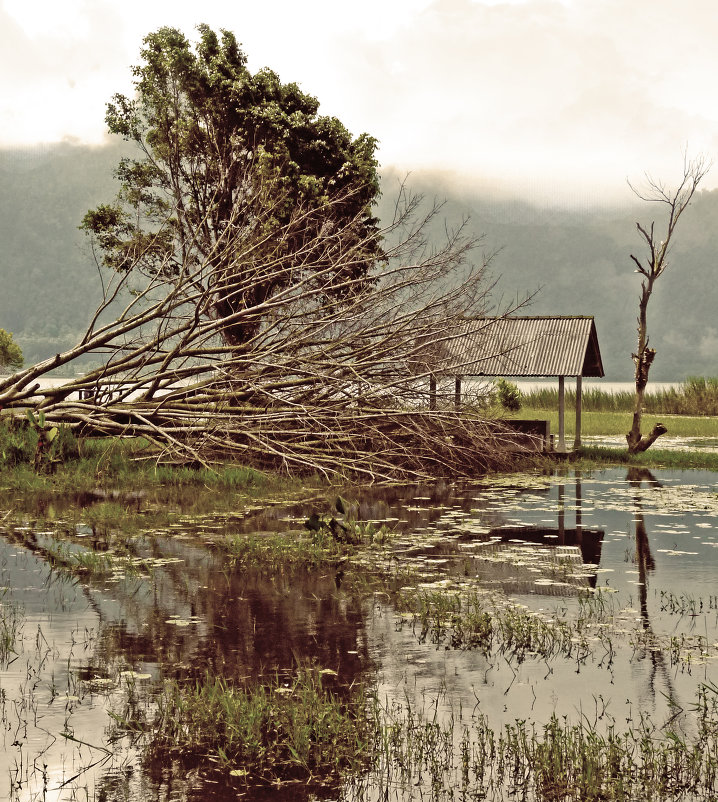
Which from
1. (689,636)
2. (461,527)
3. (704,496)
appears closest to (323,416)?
(461,527)

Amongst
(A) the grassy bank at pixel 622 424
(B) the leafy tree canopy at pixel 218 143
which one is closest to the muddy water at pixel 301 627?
(B) the leafy tree canopy at pixel 218 143

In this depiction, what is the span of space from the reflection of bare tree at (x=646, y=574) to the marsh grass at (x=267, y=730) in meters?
2.13

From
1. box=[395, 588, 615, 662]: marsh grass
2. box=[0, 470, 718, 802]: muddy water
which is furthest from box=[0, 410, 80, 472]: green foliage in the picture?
box=[395, 588, 615, 662]: marsh grass

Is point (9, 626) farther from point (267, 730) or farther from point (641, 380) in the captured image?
point (641, 380)

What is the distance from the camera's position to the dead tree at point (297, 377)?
1892 centimetres

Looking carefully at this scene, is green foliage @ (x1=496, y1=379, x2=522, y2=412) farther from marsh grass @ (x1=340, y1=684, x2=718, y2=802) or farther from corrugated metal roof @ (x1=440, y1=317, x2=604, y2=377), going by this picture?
marsh grass @ (x1=340, y1=684, x2=718, y2=802)

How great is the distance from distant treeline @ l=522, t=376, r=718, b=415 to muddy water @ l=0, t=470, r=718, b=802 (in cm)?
3887

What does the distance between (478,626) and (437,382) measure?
13136mm

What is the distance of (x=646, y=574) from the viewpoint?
11109 millimetres

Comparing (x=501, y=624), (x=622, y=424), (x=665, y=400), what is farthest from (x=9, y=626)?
(x=665, y=400)

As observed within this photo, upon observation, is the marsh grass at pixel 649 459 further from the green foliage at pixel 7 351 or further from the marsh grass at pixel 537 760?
the green foliage at pixel 7 351

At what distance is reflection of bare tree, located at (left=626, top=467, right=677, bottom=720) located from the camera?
712 cm

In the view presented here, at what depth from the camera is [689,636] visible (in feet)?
27.4

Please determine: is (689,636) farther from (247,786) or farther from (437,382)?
(437,382)
